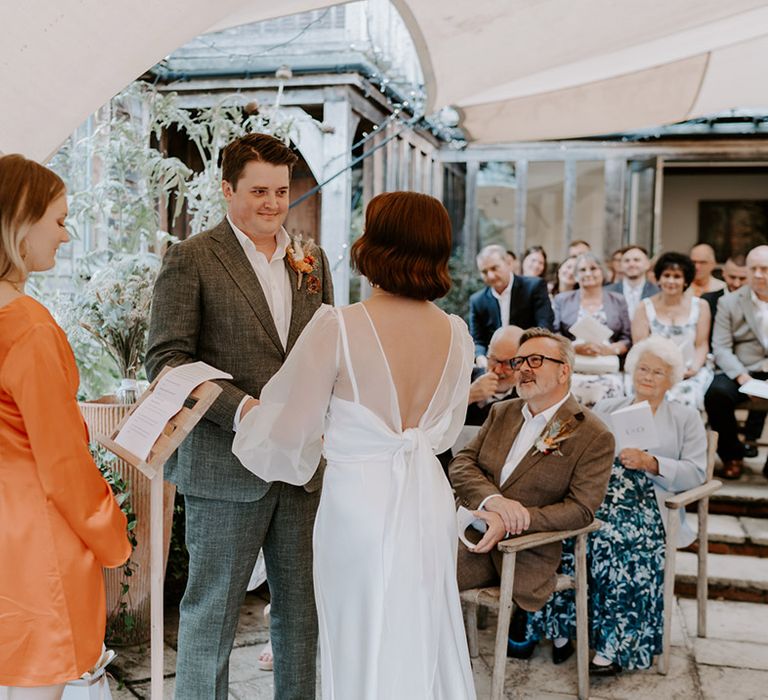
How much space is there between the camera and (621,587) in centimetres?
387

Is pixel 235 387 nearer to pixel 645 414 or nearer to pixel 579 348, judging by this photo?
pixel 645 414

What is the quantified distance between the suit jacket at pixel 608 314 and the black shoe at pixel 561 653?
2.64 metres

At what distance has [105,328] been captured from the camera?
3934mm

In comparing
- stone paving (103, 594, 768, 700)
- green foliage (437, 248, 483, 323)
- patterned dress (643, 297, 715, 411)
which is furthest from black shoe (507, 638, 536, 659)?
green foliage (437, 248, 483, 323)

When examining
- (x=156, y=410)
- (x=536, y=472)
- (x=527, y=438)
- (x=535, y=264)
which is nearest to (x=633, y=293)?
(x=535, y=264)

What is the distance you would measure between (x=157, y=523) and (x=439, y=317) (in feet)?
2.88

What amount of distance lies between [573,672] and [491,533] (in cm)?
95

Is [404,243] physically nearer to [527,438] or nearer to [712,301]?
[527,438]

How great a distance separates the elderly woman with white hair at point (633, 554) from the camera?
12.7ft

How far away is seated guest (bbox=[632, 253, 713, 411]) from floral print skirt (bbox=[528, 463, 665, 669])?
2.17 m

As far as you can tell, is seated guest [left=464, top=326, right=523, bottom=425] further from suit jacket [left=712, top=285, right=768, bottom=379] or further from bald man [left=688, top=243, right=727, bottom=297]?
bald man [left=688, top=243, right=727, bottom=297]

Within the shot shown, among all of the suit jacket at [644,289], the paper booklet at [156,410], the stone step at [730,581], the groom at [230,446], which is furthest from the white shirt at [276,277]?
the suit jacket at [644,289]

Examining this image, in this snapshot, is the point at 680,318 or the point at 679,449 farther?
the point at 680,318

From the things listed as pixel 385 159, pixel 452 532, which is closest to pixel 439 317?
pixel 452 532
